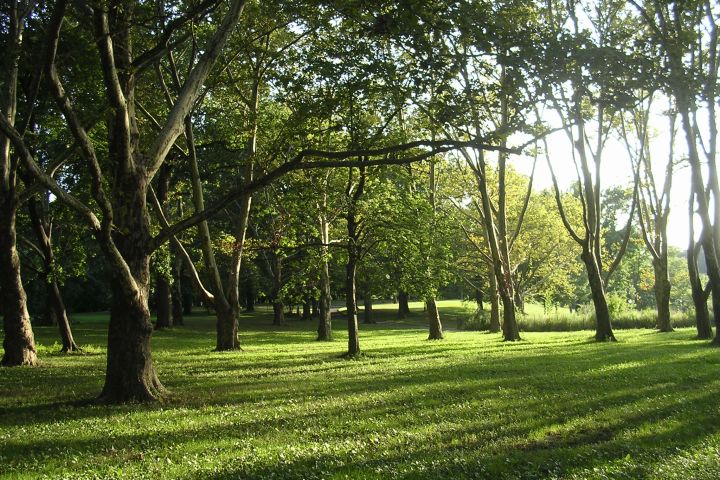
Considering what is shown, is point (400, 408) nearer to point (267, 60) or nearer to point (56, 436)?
point (56, 436)

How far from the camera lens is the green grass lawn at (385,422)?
6469 mm

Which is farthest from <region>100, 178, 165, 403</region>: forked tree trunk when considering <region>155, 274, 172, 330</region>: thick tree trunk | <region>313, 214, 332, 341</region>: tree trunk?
<region>155, 274, 172, 330</region>: thick tree trunk

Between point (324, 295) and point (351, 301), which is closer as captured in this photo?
point (351, 301)

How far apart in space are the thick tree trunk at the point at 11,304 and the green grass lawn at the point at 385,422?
96 centimetres

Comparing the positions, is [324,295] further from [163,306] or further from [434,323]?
[163,306]

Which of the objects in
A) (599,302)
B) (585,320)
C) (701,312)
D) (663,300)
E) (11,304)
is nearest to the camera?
(11,304)

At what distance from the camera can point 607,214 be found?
264 ft

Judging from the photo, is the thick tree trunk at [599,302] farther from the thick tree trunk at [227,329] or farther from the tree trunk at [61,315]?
the tree trunk at [61,315]

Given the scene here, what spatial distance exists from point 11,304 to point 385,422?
13.2 meters

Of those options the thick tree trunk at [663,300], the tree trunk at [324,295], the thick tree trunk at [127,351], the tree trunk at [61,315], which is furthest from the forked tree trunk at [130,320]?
the thick tree trunk at [663,300]

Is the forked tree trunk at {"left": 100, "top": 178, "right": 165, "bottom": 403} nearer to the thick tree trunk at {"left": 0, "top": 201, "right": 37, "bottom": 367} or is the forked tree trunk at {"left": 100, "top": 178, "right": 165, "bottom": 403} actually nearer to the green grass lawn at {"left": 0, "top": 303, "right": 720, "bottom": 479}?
the green grass lawn at {"left": 0, "top": 303, "right": 720, "bottom": 479}

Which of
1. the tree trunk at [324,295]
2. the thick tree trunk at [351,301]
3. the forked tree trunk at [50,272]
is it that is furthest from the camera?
the tree trunk at [324,295]

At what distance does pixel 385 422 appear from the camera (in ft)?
28.7

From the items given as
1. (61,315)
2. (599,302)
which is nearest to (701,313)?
(599,302)
